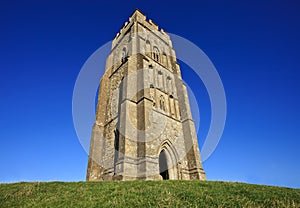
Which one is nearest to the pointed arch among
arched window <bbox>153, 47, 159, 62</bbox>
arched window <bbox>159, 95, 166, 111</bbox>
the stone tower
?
the stone tower

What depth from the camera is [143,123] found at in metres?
12.3

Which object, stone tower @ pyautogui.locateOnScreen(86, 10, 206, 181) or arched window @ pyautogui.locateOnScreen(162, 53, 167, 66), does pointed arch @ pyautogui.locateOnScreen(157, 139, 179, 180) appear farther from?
arched window @ pyautogui.locateOnScreen(162, 53, 167, 66)

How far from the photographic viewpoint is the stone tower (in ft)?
37.8

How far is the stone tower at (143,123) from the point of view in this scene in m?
11.5

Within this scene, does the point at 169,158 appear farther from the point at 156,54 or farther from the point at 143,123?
the point at 156,54

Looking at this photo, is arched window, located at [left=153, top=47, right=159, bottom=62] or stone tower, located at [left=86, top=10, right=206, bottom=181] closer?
stone tower, located at [left=86, top=10, right=206, bottom=181]

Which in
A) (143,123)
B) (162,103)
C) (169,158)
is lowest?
(169,158)

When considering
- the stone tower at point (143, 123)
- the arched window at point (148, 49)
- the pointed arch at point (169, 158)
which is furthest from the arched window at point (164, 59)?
the pointed arch at point (169, 158)

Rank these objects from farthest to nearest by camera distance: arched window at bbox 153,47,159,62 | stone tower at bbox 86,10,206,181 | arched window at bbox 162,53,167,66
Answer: arched window at bbox 162,53,167,66
arched window at bbox 153,47,159,62
stone tower at bbox 86,10,206,181

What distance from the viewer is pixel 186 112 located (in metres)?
16.4

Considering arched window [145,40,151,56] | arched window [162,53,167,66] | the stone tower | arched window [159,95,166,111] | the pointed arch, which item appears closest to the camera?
the stone tower

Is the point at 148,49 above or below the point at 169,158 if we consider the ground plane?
above

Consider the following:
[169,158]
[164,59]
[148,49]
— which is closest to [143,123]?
[169,158]

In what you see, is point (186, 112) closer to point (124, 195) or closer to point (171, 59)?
point (171, 59)
